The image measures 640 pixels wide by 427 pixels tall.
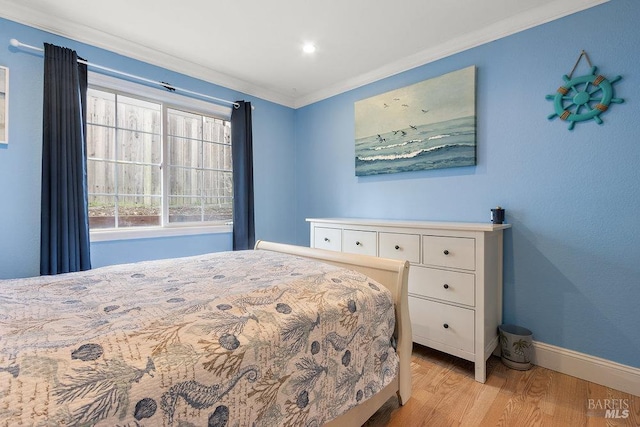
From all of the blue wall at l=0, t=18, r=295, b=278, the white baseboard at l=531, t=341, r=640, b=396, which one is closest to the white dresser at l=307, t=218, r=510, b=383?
the white baseboard at l=531, t=341, r=640, b=396

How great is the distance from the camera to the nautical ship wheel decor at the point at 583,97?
176cm

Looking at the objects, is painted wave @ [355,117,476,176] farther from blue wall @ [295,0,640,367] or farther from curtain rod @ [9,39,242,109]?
curtain rod @ [9,39,242,109]

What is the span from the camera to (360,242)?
2.38 metres

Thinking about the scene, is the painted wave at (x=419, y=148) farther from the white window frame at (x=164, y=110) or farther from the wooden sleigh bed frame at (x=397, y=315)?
the white window frame at (x=164, y=110)

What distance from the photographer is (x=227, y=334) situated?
34.3 inches

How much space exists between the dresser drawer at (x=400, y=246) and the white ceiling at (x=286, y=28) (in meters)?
1.57

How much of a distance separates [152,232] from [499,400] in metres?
2.87

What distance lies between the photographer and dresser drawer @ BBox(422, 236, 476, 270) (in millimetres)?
1844

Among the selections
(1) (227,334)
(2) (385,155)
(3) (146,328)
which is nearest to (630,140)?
(2) (385,155)

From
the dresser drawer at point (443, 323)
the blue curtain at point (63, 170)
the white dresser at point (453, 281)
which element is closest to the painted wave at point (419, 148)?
the white dresser at point (453, 281)

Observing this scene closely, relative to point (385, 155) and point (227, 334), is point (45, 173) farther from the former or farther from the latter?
point (385, 155)

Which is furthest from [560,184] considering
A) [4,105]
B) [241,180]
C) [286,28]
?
[4,105]

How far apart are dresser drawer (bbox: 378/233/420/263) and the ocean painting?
2.47 ft

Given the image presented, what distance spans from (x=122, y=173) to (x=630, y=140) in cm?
372
